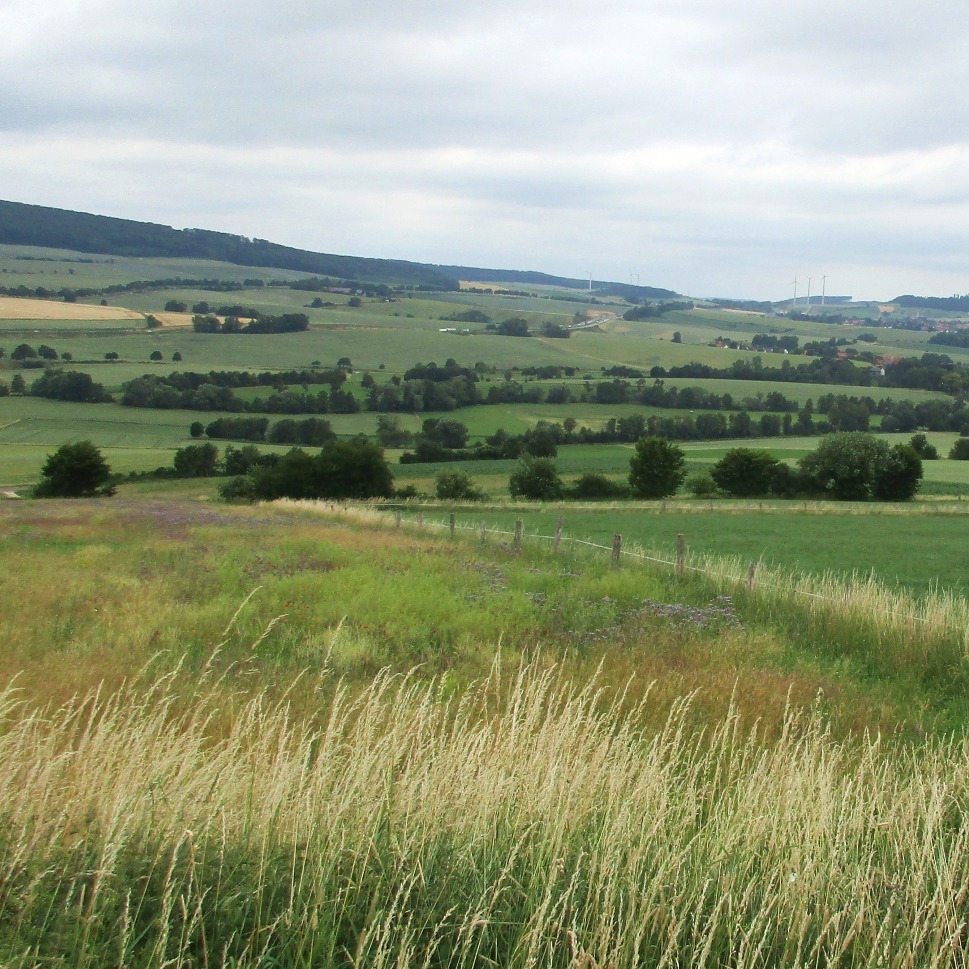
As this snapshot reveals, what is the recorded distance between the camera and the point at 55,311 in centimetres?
13988

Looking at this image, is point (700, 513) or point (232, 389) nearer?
point (700, 513)

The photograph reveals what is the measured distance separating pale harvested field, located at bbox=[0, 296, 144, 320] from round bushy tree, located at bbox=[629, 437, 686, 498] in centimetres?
10526

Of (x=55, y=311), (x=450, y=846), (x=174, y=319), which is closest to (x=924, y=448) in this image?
(x=450, y=846)

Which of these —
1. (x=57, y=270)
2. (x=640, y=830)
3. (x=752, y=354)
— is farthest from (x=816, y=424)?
(x=57, y=270)

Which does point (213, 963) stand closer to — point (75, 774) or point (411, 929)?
point (411, 929)

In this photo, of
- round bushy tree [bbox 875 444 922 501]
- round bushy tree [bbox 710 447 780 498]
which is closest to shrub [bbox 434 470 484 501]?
round bushy tree [bbox 710 447 780 498]

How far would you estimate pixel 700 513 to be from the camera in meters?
47.8

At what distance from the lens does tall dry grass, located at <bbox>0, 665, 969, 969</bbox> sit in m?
3.29

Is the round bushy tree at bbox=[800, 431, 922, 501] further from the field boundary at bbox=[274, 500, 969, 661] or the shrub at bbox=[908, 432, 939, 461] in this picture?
the field boundary at bbox=[274, 500, 969, 661]

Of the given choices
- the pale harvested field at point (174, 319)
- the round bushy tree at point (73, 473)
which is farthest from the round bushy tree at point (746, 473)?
the pale harvested field at point (174, 319)

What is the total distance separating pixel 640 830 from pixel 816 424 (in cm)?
9717

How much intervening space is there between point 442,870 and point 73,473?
61345 mm

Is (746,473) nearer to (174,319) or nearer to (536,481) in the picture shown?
(536,481)

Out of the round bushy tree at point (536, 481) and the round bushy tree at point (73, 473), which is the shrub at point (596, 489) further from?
the round bushy tree at point (73, 473)
